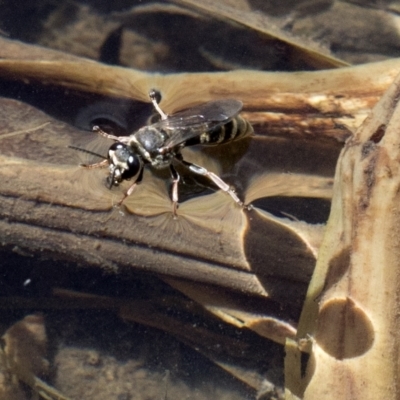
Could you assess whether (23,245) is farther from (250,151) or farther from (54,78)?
(250,151)

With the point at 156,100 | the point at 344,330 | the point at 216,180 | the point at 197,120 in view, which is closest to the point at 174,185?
the point at 216,180

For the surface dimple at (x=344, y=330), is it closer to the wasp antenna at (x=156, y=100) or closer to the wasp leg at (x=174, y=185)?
the wasp leg at (x=174, y=185)

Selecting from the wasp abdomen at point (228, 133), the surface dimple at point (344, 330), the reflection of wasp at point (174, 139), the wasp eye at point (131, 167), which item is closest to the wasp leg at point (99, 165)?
the reflection of wasp at point (174, 139)

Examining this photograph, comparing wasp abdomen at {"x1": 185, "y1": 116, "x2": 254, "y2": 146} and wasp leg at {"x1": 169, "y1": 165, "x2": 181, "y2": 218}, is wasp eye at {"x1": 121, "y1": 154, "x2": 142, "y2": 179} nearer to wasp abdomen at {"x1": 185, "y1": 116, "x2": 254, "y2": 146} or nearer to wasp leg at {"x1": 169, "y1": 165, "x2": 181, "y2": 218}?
wasp leg at {"x1": 169, "y1": 165, "x2": 181, "y2": 218}

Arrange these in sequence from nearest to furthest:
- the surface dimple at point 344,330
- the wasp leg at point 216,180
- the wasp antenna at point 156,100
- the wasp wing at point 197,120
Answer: the surface dimple at point 344,330 → the wasp wing at point 197,120 → the wasp leg at point 216,180 → the wasp antenna at point 156,100

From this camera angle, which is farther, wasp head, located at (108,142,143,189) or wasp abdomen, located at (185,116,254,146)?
wasp abdomen, located at (185,116,254,146)

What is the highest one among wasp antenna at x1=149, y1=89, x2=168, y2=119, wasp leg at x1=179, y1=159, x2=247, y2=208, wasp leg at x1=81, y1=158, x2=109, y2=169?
wasp antenna at x1=149, y1=89, x2=168, y2=119

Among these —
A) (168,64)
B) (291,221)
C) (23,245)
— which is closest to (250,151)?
(291,221)

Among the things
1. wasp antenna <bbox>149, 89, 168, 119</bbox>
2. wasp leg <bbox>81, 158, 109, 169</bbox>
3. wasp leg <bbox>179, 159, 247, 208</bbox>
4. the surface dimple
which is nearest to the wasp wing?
wasp antenna <bbox>149, 89, 168, 119</bbox>
